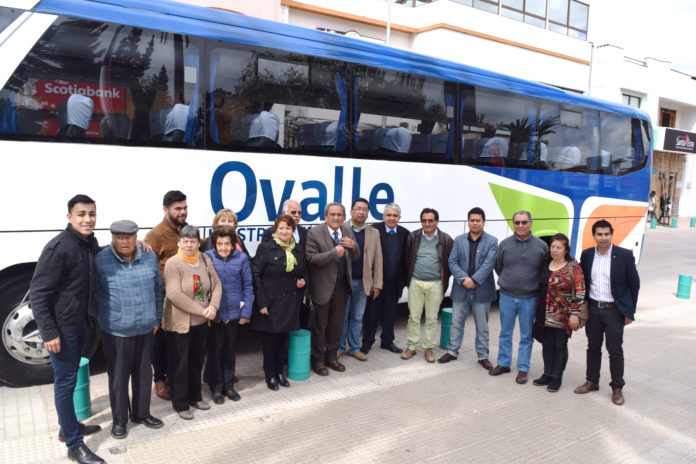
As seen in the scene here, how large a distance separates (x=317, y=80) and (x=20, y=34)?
296 cm

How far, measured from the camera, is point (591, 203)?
9.58m

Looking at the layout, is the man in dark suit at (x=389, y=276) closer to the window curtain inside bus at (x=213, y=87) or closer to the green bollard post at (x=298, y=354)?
the green bollard post at (x=298, y=354)

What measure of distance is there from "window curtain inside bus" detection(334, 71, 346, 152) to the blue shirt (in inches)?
120

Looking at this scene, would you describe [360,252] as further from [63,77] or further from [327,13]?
[327,13]

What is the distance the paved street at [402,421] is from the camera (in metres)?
4.00

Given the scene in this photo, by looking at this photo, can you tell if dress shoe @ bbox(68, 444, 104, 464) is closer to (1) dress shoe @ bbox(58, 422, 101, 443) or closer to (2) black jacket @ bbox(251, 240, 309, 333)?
(1) dress shoe @ bbox(58, 422, 101, 443)

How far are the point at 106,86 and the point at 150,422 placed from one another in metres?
3.01

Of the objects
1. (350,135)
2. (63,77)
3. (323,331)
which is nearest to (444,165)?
(350,135)

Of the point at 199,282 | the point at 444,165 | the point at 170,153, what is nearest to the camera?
the point at 199,282

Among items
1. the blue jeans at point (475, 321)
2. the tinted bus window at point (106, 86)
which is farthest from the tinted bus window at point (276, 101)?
the blue jeans at point (475, 321)

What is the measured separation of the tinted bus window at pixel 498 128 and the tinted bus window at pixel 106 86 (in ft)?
13.3

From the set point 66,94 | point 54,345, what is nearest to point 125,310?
point 54,345

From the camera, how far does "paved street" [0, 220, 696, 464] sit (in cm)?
400

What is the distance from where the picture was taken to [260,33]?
5.75 m
